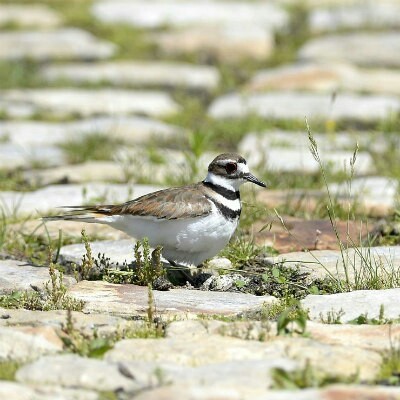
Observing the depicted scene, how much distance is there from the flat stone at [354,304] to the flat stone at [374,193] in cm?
158

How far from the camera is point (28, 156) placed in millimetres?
6832

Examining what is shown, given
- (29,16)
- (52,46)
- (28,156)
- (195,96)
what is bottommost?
(28,156)

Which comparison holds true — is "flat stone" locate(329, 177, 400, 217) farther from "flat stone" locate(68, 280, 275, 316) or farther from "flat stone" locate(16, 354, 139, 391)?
"flat stone" locate(16, 354, 139, 391)

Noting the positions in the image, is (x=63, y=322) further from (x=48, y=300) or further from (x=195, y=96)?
(x=195, y=96)

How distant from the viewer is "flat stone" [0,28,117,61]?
9.29m

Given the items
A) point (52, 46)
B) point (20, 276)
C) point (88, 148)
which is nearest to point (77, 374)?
point (20, 276)

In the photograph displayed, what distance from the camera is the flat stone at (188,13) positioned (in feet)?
33.3

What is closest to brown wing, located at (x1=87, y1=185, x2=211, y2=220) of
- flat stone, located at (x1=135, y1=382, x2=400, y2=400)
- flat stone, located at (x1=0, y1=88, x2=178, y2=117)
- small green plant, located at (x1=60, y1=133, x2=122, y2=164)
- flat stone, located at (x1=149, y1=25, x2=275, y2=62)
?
flat stone, located at (x1=135, y1=382, x2=400, y2=400)

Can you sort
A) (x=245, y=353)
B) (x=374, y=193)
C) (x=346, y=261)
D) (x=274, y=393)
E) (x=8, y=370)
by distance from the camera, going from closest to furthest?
(x=274, y=393) → (x=8, y=370) → (x=245, y=353) → (x=346, y=261) → (x=374, y=193)

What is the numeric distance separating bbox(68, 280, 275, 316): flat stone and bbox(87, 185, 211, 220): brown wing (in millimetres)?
441

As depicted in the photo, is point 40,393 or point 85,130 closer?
point 40,393

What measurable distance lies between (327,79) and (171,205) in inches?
172

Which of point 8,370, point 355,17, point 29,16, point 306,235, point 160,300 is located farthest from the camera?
point 29,16

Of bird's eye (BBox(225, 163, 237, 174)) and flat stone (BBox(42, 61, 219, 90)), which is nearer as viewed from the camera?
bird's eye (BBox(225, 163, 237, 174))
